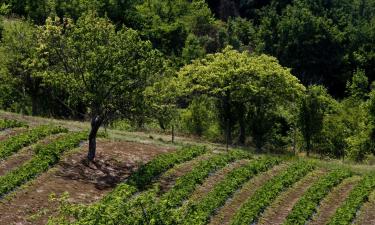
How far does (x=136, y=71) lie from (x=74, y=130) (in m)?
10.1

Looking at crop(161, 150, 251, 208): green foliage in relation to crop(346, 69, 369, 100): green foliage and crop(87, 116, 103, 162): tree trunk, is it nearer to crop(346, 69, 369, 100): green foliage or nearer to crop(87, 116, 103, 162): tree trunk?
crop(87, 116, 103, 162): tree trunk

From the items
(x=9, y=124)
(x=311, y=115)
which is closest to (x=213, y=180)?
(x=9, y=124)

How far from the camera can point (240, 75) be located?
49719mm

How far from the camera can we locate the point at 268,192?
116 feet

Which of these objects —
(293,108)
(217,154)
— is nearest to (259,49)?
(293,108)

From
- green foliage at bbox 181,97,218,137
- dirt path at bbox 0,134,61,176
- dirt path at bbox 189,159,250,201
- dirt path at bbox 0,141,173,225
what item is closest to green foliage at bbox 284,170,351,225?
dirt path at bbox 189,159,250,201

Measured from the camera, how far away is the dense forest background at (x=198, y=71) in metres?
35.6

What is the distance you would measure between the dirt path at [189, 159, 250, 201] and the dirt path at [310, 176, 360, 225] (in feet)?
20.7

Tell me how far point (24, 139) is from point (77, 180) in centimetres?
576

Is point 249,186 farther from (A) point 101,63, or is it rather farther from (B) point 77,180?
(A) point 101,63

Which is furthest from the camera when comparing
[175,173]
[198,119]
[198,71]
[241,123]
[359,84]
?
[359,84]

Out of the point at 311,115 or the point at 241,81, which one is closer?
the point at 241,81

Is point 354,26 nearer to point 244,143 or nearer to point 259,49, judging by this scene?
point 259,49

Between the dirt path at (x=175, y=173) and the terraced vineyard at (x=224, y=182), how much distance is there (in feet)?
0.20
